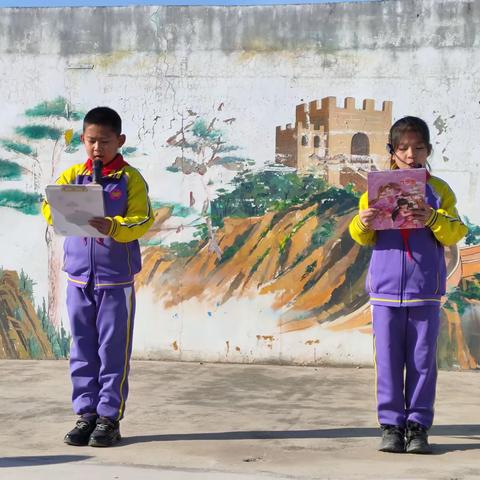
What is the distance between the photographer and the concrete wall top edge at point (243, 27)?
7.51 m

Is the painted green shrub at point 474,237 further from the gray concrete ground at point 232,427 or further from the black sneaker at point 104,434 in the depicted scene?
the black sneaker at point 104,434

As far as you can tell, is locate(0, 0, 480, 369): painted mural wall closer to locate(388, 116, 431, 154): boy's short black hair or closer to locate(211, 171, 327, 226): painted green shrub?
locate(211, 171, 327, 226): painted green shrub

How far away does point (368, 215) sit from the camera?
4859mm

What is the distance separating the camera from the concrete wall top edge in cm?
751

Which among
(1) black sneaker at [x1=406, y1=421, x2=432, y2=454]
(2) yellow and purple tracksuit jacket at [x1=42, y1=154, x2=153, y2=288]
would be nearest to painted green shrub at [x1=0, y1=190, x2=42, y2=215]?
(2) yellow and purple tracksuit jacket at [x1=42, y1=154, x2=153, y2=288]

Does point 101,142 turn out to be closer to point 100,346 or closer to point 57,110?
point 100,346

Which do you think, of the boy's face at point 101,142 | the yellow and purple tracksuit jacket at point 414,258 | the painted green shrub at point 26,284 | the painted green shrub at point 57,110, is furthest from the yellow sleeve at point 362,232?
the painted green shrub at point 26,284

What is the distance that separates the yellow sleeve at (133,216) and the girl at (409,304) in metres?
1.09

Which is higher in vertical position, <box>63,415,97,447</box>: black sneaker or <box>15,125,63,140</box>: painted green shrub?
<box>15,125,63,140</box>: painted green shrub

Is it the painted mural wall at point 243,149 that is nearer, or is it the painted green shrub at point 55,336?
the painted mural wall at point 243,149

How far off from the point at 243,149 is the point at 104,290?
110 inches

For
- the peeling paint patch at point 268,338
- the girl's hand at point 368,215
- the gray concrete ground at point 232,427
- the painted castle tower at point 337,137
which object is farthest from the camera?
the peeling paint patch at point 268,338

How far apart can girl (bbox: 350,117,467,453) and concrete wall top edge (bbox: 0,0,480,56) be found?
2.72m

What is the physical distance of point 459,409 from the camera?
20.3 feet
